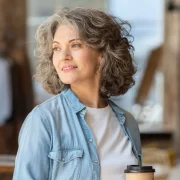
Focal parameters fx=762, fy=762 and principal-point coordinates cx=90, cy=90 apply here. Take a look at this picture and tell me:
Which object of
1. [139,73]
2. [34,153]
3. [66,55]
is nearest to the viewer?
[34,153]

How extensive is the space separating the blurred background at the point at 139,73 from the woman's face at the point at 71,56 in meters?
4.97

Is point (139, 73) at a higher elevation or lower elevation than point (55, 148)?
higher

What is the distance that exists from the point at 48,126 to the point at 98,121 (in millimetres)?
221

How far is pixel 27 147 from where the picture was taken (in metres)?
2.17

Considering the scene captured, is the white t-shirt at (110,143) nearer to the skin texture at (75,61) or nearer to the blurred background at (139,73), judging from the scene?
the skin texture at (75,61)

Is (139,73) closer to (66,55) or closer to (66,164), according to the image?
(66,55)

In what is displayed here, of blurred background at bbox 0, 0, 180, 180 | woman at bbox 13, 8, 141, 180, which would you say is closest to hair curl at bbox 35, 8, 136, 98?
woman at bbox 13, 8, 141, 180

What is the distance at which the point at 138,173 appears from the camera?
2162 millimetres

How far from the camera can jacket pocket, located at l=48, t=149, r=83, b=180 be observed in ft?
7.11

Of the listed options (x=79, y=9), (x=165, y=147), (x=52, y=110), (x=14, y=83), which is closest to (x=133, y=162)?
(x=52, y=110)

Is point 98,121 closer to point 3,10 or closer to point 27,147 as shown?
point 27,147

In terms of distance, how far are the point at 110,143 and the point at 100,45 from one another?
0.30 metres

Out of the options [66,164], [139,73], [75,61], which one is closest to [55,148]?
[66,164]

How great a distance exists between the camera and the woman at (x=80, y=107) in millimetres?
2176
